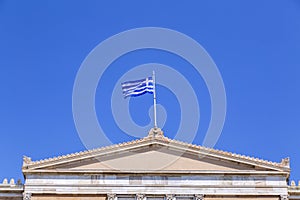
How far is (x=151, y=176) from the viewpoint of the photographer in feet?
137

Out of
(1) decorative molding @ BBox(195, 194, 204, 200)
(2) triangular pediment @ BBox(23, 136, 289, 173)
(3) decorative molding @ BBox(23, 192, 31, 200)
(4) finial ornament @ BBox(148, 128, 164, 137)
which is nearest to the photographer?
(3) decorative molding @ BBox(23, 192, 31, 200)

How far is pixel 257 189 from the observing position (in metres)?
41.6

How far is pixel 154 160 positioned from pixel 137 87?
528 cm

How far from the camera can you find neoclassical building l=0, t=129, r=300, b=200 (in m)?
41.4

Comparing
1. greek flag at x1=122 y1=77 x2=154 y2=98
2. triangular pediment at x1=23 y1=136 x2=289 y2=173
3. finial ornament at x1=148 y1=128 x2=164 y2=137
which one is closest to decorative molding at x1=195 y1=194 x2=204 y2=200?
triangular pediment at x1=23 y1=136 x2=289 y2=173

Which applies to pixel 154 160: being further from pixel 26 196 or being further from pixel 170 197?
pixel 26 196

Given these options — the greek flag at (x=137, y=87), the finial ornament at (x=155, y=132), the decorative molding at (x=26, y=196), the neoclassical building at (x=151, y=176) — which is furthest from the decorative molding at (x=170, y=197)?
the decorative molding at (x=26, y=196)

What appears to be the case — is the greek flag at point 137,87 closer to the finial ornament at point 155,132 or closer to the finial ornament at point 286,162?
the finial ornament at point 155,132

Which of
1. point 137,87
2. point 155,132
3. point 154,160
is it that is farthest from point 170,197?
point 137,87

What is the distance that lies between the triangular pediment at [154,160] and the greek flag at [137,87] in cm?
389

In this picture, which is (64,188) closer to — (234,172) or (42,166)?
(42,166)

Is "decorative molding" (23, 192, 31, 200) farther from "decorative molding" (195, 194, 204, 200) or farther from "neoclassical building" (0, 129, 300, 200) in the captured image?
"decorative molding" (195, 194, 204, 200)

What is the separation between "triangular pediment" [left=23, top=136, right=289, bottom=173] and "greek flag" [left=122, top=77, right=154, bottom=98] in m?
3.89

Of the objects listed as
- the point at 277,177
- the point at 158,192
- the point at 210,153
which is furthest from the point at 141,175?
the point at 277,177
